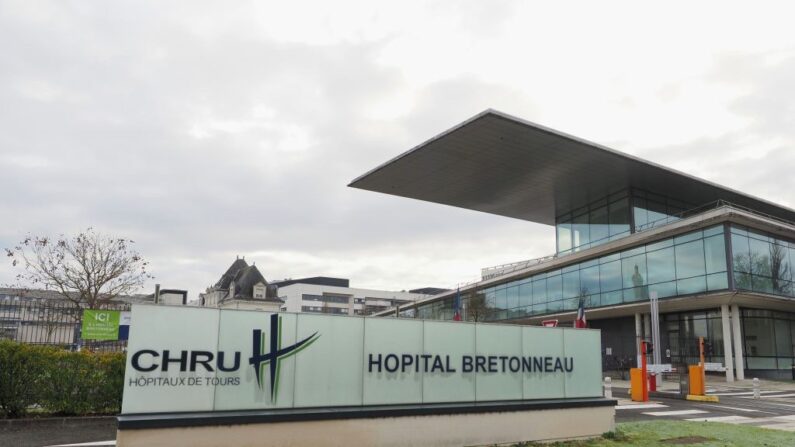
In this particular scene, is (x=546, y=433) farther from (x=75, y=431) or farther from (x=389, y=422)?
(x=75, y=431)

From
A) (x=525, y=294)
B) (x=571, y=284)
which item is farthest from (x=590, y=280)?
(x=525, y=294)

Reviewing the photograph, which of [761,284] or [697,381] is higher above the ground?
[761,284]

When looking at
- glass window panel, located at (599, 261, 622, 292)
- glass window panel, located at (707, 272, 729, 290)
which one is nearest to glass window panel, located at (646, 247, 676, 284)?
glass window panel, located at (707, 272, 729, 290)

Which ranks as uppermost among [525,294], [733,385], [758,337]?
[525,294]

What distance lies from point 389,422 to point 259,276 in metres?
94.8

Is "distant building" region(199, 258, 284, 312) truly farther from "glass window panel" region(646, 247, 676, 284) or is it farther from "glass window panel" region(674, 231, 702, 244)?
"glass window panel" region(674, 231, 702, 244)

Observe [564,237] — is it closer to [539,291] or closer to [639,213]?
[539,291]

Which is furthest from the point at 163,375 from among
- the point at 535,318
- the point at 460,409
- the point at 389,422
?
the point at 535,318

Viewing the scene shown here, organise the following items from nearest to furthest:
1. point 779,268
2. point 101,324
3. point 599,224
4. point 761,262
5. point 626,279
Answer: point 101,324 < point 761,262 < point 779,268 < point 626,279 < point 599,224

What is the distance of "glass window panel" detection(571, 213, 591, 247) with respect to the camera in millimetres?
46812

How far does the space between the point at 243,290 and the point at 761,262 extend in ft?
262

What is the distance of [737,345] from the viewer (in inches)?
1409

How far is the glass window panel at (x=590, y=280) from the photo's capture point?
1689 inches

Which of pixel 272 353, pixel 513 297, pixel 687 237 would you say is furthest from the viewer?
pixel 513 297
